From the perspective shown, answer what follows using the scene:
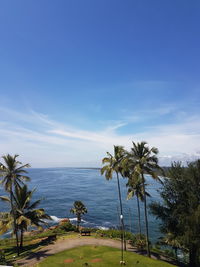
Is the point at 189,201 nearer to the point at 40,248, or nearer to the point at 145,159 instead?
the point at 145,159

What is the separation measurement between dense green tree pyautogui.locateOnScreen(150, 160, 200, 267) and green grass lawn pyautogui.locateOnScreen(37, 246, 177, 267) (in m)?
4.49

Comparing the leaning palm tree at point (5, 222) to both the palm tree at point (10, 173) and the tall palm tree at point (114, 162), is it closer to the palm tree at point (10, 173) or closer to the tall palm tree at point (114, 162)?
the palm tree at point (10, 173)

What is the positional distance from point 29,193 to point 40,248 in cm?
894

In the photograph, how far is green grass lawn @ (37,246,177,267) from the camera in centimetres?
2225

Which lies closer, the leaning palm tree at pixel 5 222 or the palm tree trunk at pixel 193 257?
the palm tree trunk at pixel 193 257

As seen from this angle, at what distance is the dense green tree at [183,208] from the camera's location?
24.1m

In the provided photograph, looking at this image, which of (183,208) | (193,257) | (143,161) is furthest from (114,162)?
(193,257)

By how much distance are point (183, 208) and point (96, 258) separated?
14.0 metres

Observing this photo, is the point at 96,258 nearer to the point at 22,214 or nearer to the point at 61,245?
the point at 61,245

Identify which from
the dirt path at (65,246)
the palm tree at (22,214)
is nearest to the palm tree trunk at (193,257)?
the dirt path at (65,246)

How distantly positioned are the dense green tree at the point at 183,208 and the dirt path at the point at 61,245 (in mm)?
8969

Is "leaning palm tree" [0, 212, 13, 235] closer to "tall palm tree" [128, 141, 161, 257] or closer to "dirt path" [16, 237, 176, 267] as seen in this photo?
"dirt path" [16, 237, 176, 267]

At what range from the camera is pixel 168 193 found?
3016cm

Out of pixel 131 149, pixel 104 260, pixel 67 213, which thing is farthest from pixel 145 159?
pixel 67 213
